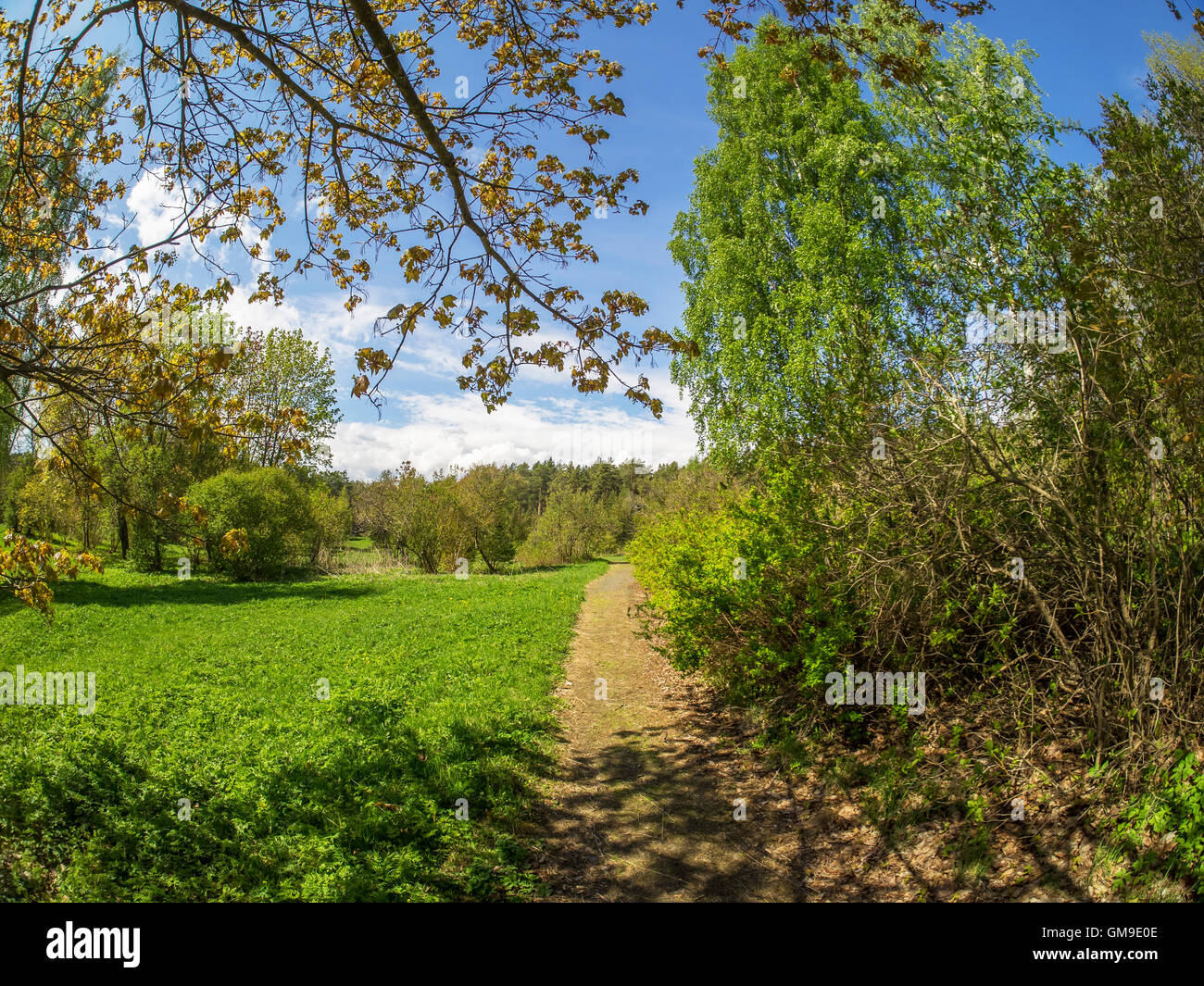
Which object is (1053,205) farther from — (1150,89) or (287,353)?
(287,353)

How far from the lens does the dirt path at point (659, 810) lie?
4059 millimetres

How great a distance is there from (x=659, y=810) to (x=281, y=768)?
3253mm

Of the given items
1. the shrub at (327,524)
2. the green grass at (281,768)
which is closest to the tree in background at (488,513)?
the shrub at (327,524)

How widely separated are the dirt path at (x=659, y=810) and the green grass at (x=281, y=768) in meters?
0.37

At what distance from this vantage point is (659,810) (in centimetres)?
509

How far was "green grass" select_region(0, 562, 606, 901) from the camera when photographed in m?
3.74

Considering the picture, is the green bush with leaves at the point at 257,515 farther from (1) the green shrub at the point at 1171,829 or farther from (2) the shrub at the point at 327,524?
(1) the green shrub at the point at 1171,829

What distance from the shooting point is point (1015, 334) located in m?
4.55

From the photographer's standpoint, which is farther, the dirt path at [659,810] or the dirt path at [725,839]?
the dirt path at [659,810]

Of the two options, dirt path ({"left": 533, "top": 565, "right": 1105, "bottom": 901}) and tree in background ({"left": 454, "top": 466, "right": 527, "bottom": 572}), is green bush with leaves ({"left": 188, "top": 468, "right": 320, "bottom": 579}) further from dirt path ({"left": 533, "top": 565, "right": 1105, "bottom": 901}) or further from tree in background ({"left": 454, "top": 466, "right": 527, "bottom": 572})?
dirt path ({"left": 533, "top": 565, "right": 1105, "bottom": 901})

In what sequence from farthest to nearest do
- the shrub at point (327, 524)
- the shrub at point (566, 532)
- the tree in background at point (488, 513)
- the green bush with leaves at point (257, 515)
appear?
the shrub at point (566, 532)
the tree in background at point (488, 513)
the shrub at point (327, 524)
the green bush with leaves at point (257, 515)

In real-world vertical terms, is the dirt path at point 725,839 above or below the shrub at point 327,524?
below

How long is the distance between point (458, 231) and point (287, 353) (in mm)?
33110
